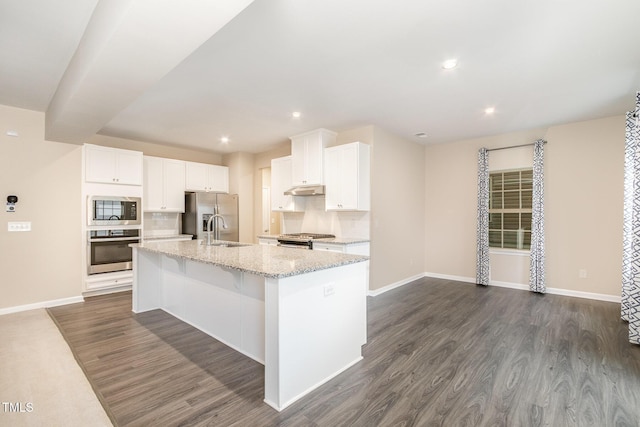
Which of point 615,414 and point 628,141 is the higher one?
point 628,141

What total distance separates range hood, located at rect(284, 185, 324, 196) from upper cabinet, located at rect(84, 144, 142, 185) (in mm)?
2584

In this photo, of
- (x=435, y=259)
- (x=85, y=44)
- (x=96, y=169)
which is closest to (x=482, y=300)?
(x=435, y=259)

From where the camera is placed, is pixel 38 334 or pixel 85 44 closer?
pixel 85 44

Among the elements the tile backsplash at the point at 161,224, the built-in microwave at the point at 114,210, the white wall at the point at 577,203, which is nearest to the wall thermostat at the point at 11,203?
the built-in microwave at the point at 114,210

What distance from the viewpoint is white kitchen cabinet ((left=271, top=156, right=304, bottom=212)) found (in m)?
5.56

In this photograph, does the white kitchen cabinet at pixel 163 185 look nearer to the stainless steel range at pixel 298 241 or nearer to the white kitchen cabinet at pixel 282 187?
the white kitchen cabinet at pixel 282 187

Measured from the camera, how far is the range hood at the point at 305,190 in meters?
4.99

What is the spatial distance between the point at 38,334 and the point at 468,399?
166 inches

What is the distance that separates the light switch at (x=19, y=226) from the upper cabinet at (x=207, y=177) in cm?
244

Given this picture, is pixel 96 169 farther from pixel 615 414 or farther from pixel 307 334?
pixel 615 414

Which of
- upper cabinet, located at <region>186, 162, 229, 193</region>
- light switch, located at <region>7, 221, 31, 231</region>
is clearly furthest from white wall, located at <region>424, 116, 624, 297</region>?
light switch, located at <region>7, 221, 31, 231</region>

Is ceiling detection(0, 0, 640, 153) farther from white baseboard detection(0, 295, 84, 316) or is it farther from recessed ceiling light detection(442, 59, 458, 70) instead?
white baseboard detection(0, 295, 84, 316)

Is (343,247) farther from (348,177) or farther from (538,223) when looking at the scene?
(538,223)

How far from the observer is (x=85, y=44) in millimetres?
2295
